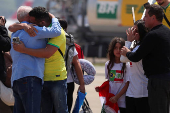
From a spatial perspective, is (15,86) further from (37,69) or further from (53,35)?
(53,35)

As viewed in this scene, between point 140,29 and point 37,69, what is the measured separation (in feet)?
5.28

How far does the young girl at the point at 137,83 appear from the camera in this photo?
15.4 ft

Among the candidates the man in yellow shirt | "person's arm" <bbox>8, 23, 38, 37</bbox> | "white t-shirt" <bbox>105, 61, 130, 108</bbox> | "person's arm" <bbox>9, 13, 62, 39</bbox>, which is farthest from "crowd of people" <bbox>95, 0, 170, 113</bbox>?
"person's arm" <bbox>8, 23, 38, 37</bbox>

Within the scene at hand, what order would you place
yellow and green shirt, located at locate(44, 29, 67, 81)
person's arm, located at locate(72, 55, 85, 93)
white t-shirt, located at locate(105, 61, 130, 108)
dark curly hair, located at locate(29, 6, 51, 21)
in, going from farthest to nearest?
white t-shirt, located at locate(105, 61, 130, 108)
person's arm, located at locate(72, 55, 85, 93)
yellow and green shirt, located at locate(44, 29, 67, 81)
dark curly hair, located at locate(29, 6, 51, 21)

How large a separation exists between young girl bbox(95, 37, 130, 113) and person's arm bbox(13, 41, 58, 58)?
138 cm

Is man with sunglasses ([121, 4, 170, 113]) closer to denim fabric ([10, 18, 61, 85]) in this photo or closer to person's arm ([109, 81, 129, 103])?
person's arm ([109, 81, 129, 103])

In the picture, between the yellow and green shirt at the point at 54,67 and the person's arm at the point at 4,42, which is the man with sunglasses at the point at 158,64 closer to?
the yellow and green shirt at the point at 54,67

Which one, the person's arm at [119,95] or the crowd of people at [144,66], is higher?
the crowd of people at [144,66]

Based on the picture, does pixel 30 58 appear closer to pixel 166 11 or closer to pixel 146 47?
pixel 146 47

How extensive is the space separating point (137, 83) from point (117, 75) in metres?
0.44

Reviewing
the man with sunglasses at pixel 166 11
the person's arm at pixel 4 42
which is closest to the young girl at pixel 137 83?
the man with sunglasses at pixel 166 11

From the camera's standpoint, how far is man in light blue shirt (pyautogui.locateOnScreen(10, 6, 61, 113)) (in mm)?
3842

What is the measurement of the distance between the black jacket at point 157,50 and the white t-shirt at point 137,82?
0.60 meters

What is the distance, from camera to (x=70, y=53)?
4.70 meters
